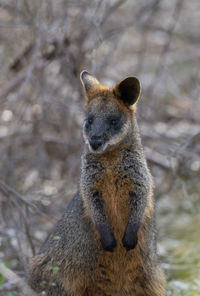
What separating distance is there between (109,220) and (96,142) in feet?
2.40

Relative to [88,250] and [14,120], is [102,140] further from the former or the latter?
[14,120]

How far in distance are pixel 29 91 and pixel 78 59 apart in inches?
36.1

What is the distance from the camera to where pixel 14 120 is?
7.73m

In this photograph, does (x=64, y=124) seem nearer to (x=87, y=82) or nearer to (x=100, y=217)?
(x=87, y=82)

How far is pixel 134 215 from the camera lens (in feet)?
16.2

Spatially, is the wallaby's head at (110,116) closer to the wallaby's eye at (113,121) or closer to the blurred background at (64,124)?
the wallaby's eye at (113,121)

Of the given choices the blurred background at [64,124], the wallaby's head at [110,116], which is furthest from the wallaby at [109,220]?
the blurred background at [64,124]

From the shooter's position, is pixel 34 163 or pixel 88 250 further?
pixel 34 163

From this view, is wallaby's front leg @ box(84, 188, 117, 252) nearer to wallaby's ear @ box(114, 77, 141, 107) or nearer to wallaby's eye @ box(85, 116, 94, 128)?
wallaby's eye @ box(85, 116, 94, 128)

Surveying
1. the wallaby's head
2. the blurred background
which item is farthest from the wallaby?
the blurred background

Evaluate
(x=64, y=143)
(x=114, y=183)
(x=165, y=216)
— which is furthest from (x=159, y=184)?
(x=114, y=183)

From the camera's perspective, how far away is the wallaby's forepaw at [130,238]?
16.1 feet

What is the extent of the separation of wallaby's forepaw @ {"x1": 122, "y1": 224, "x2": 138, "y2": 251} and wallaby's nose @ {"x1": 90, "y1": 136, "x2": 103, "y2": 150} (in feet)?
2.45

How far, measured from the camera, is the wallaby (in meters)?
4.92
